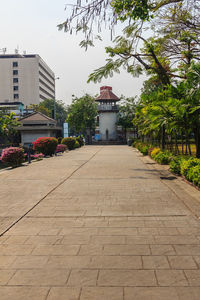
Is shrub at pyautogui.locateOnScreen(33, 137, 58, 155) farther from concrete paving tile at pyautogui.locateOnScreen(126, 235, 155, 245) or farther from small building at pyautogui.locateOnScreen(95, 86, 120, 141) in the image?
small building at pyautogui.locateOnScreen(95, 86, 120, 141)

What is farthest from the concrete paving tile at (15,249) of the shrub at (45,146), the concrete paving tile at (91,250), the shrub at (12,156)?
the shrub at (45,146)

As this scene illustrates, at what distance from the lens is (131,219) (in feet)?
20.9

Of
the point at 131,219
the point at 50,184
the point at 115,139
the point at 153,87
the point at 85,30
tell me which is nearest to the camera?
the point at 131,219

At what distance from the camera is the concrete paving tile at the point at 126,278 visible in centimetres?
358

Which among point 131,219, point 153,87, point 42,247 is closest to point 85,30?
point 131,219

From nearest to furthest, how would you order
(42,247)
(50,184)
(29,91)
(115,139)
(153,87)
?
(42,247)
(50,184)
(153,87)
(115,139)
(29,91)

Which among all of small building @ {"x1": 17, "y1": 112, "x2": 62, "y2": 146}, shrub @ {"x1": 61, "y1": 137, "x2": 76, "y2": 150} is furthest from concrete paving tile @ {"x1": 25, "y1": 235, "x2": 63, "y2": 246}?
small building @ {"x1": 17, "y1": 112, "x2": 62, "y2": 146}

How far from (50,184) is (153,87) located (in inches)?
1854

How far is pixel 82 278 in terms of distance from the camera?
3713mm

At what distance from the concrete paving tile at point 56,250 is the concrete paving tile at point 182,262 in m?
1.44

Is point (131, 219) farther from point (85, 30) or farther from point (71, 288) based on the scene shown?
point (85, 30)

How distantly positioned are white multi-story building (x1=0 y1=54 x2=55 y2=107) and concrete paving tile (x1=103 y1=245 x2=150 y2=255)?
10391cm

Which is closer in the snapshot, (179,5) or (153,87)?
(179,5)

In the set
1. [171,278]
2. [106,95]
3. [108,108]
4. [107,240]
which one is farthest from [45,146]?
[106,95]
